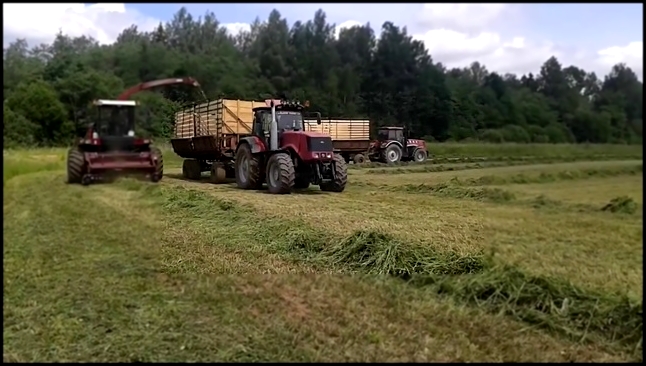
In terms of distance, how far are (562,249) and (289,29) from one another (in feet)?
5.10

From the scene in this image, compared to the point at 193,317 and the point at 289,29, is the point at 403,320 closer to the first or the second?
the point at 193,317

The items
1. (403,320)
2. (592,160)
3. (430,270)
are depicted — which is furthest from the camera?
(430,270)

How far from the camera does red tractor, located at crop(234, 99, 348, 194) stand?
9.79 feet

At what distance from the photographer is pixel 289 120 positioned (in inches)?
120

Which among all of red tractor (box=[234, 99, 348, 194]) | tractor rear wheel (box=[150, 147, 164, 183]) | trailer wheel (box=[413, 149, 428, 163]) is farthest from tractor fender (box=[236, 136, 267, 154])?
trailer wheel (box=[413, 149, 428, 163])

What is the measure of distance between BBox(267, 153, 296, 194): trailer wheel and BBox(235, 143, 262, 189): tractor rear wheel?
60 mm

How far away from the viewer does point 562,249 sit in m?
2.94

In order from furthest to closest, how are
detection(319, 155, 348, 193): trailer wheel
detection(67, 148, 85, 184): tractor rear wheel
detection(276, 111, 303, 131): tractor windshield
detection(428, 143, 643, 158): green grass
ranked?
detection(319, 155, 348, 193): trailer wheel < detection(276, 111, 303, 131): tractor windshield < detection(428, 143, 643, 158): green grass < detection(67, 148, 85, 184): tractor rear wheel

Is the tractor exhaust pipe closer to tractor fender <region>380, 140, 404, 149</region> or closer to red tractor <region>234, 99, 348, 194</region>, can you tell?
red tractor <region>234, 99, 348, 194</region>

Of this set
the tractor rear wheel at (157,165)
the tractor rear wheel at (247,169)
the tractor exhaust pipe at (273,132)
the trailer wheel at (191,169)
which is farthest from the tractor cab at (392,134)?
the tractor rear wheel at (157,165)

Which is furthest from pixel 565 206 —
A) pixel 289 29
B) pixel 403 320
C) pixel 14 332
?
pixel 14 332

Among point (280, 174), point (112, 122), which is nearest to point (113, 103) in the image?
point (112, 122)

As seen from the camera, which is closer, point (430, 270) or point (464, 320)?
point (464, 320)

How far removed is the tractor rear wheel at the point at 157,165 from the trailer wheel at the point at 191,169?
0.33 meters
